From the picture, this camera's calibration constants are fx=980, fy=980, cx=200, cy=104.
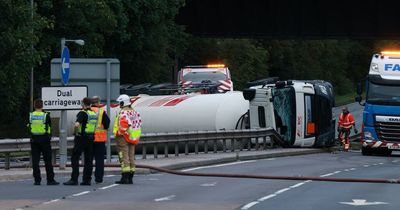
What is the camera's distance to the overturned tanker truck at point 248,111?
36.3 meters

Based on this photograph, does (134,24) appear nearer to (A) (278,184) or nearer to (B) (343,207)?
(A) (278,184)

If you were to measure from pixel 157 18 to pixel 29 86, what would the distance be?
34.3 feet

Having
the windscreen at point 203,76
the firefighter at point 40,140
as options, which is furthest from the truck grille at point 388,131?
the firefighter at point 40,140

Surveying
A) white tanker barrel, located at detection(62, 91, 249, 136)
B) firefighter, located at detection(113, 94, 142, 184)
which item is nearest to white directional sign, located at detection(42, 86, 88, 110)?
firefighter, located at detection(113, 94, 142, 184)

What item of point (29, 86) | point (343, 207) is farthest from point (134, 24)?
point (343, 207)

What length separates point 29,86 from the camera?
2178 inches

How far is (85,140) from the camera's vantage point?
67.2ft

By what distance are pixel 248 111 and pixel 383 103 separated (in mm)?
5208

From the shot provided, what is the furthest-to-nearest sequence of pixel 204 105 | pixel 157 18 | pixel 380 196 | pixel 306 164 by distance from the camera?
pixel 157 18 → pixel 204 105 → pixel 306 164 → pixel 380 196

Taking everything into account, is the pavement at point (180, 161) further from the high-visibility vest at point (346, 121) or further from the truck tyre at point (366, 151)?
the high-visibility vest at point (346, 121)

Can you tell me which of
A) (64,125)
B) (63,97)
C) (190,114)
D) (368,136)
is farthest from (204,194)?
(368,136)

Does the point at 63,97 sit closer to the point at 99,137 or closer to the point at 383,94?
the point at 99,137

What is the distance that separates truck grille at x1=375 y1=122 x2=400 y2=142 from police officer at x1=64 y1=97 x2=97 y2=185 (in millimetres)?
17838

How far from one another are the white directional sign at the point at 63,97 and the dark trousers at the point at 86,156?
8.84 ft
